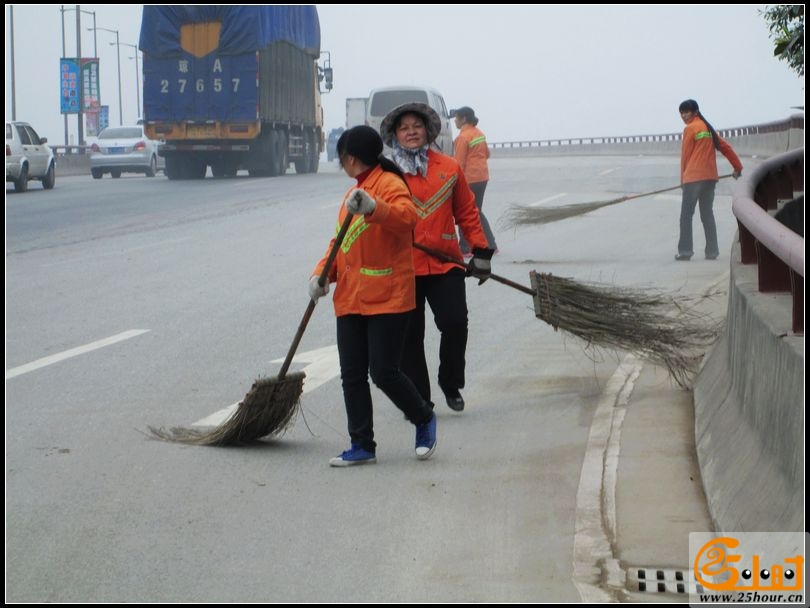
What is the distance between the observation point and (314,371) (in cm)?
969

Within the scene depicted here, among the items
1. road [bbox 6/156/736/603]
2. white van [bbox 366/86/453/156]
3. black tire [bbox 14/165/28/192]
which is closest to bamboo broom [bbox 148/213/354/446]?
road [bbox 6/156/736/603]

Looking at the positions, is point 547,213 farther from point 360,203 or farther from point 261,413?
point 360,203

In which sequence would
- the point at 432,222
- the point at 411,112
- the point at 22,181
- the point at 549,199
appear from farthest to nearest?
the point at 22,181 < the point at 549,199 < the point at 432,222 < the point at 411,112

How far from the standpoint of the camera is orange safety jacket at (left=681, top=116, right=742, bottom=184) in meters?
15.6

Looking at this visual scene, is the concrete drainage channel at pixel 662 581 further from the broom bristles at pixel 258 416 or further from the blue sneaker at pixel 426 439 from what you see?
the broom bristles at pixel 258 416

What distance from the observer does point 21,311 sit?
41.2 ft

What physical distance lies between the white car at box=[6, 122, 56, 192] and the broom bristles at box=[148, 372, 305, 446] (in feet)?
87.0

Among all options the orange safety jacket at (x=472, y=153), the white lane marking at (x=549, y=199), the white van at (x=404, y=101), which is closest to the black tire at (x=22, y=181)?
the white van at (x=404, y=101)

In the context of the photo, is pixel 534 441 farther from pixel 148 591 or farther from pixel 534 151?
pixel 534 151

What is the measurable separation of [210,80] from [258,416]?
30223 millimetres

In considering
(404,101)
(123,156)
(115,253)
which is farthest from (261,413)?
(123,156)

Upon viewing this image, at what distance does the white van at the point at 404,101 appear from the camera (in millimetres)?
34281

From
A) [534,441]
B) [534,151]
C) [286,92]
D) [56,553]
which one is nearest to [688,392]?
[534,441]

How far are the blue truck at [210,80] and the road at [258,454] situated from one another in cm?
2042
